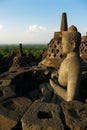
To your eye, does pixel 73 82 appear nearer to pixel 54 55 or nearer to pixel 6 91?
pixel 6 91

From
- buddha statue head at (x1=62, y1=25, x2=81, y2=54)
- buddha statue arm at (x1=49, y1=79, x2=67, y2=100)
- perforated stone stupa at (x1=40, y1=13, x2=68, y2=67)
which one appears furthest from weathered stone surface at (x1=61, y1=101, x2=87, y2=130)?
perforated stone stupa at (x1=40, y1=13, x2=68, y2=67)

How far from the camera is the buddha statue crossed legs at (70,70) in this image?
311cm

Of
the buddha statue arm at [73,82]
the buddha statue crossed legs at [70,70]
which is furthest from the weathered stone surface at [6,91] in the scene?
the buddha statue arm at [73,82]

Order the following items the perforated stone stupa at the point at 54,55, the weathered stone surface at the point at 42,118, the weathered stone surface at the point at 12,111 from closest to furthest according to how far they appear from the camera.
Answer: the weathered stone surface at the point at 42,118 → the weathered stone surface at the point at 12,111 → the perforated stone stupa at the point at 54,55

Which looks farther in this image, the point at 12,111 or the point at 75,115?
the point at 12,111

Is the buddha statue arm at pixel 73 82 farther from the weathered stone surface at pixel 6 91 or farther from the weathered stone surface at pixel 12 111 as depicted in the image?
the weathered stone surface at pixel 6 91

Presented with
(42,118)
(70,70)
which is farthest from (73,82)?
(42,118)

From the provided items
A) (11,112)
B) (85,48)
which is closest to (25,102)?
(11,112)

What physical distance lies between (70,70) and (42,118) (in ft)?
3.14

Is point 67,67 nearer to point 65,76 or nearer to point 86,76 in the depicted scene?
point 65,76

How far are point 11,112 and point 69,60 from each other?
1246mm

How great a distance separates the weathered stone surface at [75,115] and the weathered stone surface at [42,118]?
97mm

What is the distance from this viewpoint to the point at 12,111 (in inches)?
110

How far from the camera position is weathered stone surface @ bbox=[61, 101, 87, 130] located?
2.39 meters
